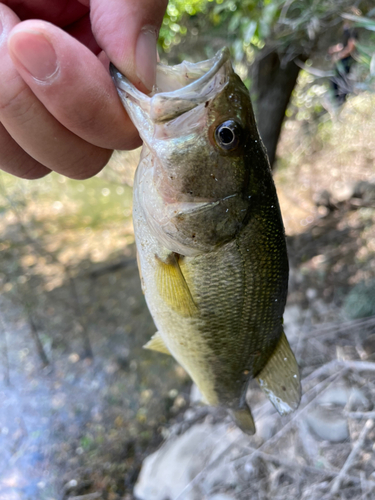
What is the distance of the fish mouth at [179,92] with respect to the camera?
88 cm

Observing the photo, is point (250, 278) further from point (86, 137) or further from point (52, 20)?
point (52, 20)

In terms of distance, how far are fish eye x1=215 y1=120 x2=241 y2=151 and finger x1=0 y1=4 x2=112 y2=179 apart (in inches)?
18.6

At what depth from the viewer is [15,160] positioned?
125cm

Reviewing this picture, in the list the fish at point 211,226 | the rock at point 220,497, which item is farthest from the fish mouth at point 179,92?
the rock at point 220,497

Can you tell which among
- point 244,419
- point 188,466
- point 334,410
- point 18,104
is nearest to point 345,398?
point 334,410

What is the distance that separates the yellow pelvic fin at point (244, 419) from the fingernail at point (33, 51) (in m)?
1.48

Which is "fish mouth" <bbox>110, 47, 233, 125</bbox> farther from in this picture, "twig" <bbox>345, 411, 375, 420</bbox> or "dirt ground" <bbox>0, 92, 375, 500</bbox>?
"dirt ground" <bbox>0, 92, 375, 500</bbox>

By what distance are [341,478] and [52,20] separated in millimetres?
3169

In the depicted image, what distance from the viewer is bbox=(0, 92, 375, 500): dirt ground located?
3123 mm

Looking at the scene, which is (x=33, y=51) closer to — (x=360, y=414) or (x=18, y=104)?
(x=18, y=104)

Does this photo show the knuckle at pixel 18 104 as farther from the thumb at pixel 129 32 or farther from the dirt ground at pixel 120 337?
the dirt ground at pixel 120 337

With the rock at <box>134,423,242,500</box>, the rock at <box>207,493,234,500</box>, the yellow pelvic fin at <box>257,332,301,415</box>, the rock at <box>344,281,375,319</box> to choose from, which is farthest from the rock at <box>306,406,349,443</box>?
the yellow pelvic fin at <box>257,332,301,415</box>

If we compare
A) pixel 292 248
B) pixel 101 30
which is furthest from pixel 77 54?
pixel 292 248

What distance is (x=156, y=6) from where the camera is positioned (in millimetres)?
910
